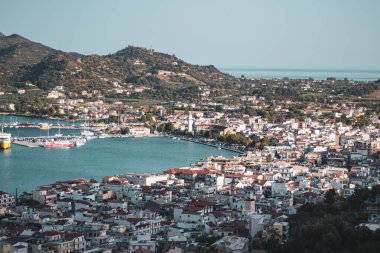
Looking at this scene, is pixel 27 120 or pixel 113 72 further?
pixel 113 72

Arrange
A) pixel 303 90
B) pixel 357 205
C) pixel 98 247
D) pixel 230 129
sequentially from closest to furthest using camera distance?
pixel 98 247 → pixel 357 205 → pixel 230 129 → pixel 303 90

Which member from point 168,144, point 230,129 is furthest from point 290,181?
point 230,129

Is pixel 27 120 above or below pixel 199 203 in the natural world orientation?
below

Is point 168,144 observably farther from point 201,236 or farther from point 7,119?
point 201,236

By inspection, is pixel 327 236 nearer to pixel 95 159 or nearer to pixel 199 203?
pixel 199 203

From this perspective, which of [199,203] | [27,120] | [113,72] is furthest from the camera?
[113,72]

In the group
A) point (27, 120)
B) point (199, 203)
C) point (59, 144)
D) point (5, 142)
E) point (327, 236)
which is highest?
point (327, 236)

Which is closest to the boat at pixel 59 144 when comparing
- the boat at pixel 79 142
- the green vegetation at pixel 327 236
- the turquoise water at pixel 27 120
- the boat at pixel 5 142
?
the boat at pixel 79 142

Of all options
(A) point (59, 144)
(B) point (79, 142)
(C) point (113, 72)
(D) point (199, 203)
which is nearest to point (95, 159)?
(A) point (59, 144)
